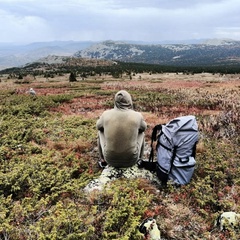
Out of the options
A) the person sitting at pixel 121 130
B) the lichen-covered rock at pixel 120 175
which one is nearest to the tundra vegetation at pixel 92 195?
the lichen-covered rock at pixel 120 175

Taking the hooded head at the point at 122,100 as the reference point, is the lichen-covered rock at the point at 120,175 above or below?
below

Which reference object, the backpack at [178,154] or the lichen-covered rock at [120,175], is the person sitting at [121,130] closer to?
the lichen-covered rock at [120,175]

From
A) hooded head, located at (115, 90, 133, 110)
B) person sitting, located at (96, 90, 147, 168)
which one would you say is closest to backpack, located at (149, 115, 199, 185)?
person sitting, located at (96, 90, 147, 168)

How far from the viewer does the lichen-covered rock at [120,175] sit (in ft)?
18.4

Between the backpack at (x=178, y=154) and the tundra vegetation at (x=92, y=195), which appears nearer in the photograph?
the tundra vegetation at (x=92, y=195)

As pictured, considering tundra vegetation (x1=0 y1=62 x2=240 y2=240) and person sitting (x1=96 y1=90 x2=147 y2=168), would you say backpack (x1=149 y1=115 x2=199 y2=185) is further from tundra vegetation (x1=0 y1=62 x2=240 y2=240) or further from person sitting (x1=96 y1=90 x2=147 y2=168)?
person sitting (x1=96 y1=90 x2=147 y2=168)

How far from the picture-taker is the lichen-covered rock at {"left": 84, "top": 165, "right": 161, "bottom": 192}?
220 inches

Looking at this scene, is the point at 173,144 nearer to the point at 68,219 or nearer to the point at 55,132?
the point at 68,219

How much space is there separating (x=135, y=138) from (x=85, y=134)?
3951 mm

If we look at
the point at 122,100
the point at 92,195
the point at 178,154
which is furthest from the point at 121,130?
A: the point at 92,195

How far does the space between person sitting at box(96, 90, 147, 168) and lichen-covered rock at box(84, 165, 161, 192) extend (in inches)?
6.1

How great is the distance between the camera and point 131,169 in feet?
19.8

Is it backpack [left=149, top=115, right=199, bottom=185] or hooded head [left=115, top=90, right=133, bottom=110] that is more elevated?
hooded head [left=115, top=90, right=133, bottom=110]

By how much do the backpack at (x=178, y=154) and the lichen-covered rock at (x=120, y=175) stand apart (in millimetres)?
240
